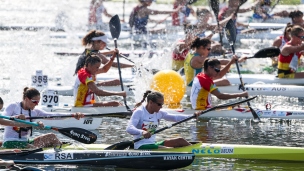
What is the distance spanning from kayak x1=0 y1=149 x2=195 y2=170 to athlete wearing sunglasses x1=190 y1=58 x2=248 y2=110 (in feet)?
10.1

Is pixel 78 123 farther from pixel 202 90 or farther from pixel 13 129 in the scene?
pixel 13 129

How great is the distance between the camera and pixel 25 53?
18.8 metres

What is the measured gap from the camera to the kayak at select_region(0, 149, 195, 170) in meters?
9.78

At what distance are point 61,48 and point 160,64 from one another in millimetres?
6046

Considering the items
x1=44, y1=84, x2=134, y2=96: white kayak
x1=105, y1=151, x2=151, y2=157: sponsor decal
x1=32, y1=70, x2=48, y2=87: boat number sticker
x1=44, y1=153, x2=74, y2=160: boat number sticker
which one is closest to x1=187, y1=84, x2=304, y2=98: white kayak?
x1=44, y1=84, x2=134, y2=96: white kayak

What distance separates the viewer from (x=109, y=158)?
390 inches

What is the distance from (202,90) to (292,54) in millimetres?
4230

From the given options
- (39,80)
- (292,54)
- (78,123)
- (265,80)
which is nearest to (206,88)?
(78,123)

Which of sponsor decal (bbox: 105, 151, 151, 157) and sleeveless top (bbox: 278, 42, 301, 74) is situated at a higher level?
sleeveless top (bbox: 278, 42, 301, 74)

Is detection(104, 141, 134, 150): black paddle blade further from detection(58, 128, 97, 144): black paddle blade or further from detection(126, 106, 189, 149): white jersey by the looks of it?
detection(58, 128, 97, 144): black paddle blade

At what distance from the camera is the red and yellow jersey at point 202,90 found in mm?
12750

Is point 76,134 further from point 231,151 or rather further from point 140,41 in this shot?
point 140,41

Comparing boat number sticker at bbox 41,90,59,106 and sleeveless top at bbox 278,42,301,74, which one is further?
sleeveless top at bbox 278,42,301,74

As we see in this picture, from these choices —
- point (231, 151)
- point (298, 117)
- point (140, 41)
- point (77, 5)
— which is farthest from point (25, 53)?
point (77, 5)
